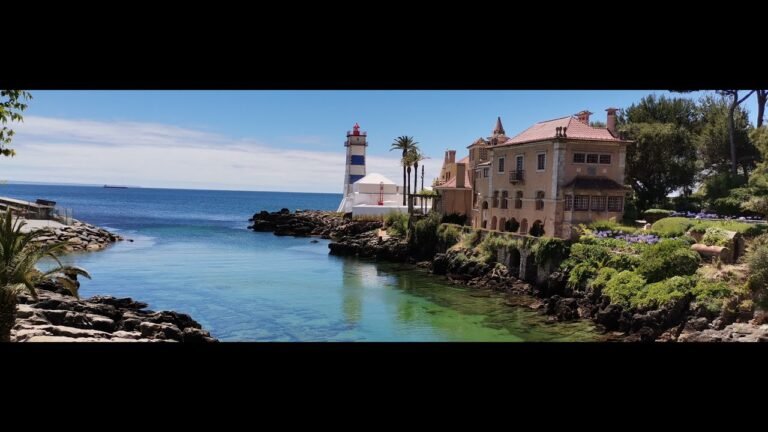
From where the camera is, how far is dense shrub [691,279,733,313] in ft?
50.1

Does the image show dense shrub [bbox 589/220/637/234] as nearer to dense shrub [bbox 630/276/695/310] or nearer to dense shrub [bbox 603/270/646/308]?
dense shrub [bbox 603/270/646/308]

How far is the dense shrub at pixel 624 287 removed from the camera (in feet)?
58.3

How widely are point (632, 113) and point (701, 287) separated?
959 inches

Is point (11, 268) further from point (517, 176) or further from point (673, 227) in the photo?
point (517, 176)

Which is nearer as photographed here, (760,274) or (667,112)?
(760,274)

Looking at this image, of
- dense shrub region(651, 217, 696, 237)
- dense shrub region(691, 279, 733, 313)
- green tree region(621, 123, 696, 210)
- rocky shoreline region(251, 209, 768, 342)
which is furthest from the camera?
green tree region(621, 123, 696, 210)

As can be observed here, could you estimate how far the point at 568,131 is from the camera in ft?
82.0

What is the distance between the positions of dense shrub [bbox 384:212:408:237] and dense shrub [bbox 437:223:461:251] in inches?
215

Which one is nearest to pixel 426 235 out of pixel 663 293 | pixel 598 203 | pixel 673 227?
pixel 598 203

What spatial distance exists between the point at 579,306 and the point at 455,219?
15.0 m

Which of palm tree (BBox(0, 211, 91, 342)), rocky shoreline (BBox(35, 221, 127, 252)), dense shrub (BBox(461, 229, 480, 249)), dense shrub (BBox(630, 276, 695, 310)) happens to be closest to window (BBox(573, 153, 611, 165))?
dense shrub (BBox(461, 229, 480, 249))
